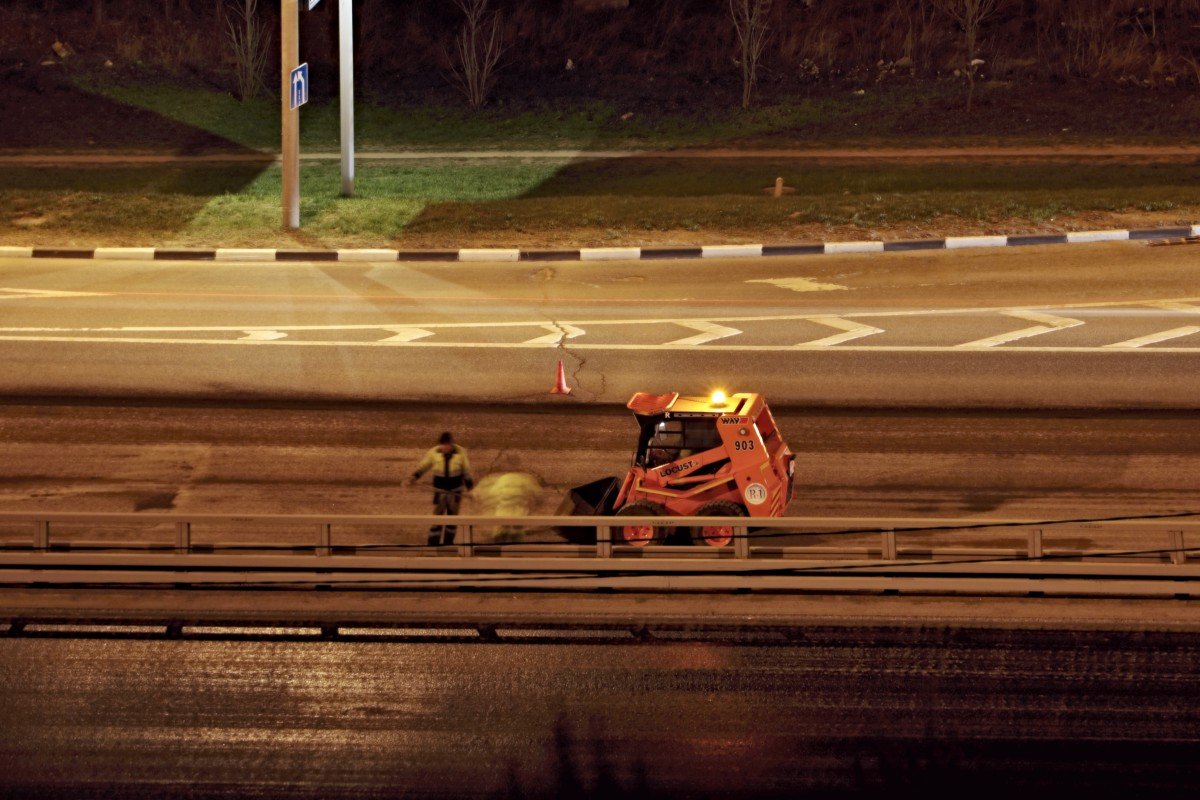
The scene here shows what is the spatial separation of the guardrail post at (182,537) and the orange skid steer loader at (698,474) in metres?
3.04

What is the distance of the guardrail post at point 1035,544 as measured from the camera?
11.1 meters

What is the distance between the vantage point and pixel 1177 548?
1099cm

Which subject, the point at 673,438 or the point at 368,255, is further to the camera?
the point at 368,255

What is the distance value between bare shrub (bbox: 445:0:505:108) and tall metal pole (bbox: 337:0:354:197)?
10482mm

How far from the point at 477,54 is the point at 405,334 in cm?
2177

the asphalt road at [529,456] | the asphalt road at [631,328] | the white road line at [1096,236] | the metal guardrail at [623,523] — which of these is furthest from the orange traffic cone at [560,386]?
the white road line at [1096,236]

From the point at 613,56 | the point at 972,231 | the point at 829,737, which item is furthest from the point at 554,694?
the point at 613,56

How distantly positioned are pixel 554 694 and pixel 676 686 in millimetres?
797

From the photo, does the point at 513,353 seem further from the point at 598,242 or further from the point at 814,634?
the point at 814,634

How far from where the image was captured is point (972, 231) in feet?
82.8

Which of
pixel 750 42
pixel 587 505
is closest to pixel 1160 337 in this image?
pixel 587 505

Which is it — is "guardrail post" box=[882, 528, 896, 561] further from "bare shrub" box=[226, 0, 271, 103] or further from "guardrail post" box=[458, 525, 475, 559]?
"bare shrub" box=[226, 0, 271, 103]

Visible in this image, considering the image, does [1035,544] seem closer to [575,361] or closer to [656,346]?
[575,361]

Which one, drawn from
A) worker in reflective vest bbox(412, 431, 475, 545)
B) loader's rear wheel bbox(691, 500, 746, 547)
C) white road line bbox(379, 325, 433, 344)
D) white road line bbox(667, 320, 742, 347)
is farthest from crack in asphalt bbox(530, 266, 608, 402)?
loader's rear wheel bbox(691, 500, 746, 547)
